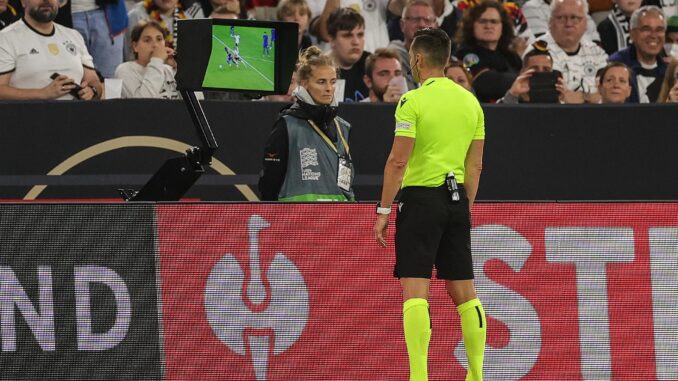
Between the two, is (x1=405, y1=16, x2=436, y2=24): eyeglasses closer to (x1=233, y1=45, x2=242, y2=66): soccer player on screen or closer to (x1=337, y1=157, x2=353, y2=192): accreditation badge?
(x1=337, y1=157, x2=353, y2=192): accreditation badge

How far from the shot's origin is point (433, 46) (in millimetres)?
8023

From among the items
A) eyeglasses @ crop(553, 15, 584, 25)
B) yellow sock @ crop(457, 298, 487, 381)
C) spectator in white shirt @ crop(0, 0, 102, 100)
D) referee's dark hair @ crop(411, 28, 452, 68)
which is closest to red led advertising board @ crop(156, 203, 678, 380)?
yellow sock @ crop(457, 298, 487, 381)

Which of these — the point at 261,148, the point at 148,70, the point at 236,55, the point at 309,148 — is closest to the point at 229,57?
the point at 236,55

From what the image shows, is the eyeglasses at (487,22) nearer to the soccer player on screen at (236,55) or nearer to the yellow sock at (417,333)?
the soccer player on screen at (236,55)

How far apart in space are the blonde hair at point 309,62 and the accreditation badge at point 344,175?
61cm

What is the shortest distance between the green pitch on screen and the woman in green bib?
1.88 feet

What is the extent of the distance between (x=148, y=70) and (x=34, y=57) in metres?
0.89

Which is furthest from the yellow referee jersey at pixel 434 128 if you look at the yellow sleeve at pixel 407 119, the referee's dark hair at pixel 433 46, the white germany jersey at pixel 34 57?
the white germany jersey at pixel 34 57

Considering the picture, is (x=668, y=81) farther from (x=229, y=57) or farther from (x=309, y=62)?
(x=229, y=57)

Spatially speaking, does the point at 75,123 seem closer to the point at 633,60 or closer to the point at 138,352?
the point at 138,352

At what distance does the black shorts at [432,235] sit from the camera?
788cm

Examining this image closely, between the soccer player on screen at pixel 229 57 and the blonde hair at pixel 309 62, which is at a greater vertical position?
the soccer player on screen at pixel 229 57

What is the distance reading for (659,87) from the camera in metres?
12.1

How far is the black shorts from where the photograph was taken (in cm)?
788
